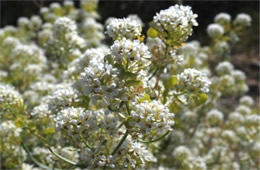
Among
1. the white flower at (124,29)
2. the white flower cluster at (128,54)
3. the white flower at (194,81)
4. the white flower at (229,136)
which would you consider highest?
the white flower at (229,136)

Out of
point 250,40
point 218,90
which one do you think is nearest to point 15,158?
point 218,90

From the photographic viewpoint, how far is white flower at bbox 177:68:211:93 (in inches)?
59.9

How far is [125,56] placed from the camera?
4.16 feet

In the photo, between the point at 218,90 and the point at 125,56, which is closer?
the point at 125,56

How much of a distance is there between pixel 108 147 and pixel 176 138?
4.95 ft

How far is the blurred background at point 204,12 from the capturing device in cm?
600

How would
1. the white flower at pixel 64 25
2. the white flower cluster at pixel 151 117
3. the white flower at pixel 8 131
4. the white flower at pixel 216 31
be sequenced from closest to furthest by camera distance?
the white flower cluster at pixel 151 117 → the white flower at pixel 8 131 → the white flower at pixel 64 25 → the white flower at pixel 216 31

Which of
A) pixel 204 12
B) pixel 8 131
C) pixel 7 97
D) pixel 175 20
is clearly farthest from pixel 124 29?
pixel 204 12

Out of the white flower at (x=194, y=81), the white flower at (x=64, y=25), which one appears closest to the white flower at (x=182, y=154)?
the white flower at (x=64, y=25)

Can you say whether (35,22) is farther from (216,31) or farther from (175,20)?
(175,20)

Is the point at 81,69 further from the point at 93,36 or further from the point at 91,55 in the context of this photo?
the point at 93,36

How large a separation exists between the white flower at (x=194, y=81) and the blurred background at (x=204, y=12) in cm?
410

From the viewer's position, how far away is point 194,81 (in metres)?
1.54

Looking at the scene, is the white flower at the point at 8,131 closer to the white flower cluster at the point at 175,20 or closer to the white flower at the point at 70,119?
the white flower at the point at 70,119
